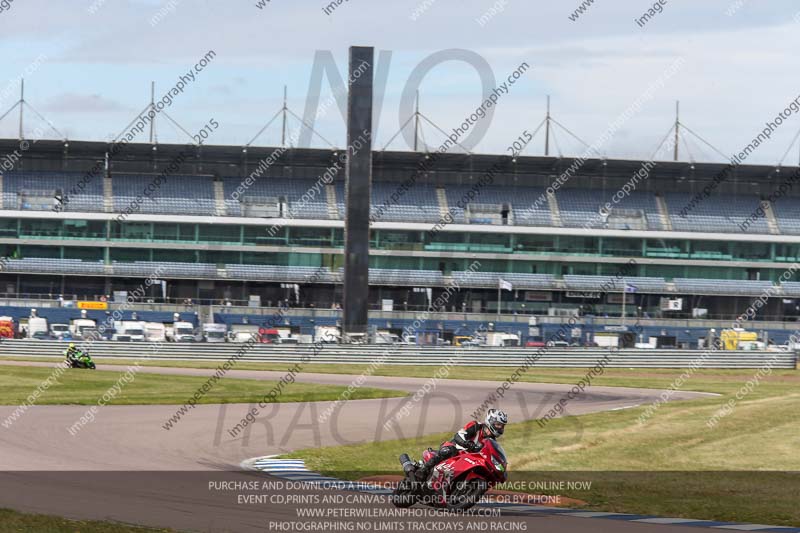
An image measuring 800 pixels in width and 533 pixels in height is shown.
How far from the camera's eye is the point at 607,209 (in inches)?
3725

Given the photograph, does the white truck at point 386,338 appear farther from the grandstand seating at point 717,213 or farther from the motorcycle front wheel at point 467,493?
the motorcycle front wheel at point 467,493

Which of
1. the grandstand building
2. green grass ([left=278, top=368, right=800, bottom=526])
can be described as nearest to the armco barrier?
the grandstand building

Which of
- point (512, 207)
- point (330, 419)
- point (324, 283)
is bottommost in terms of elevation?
point (330, 419)

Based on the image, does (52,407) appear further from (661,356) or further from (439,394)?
(661,356)

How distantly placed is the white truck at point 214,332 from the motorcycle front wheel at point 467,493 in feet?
186

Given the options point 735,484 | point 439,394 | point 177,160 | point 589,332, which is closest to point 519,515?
point 735,484

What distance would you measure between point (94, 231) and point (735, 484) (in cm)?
7220

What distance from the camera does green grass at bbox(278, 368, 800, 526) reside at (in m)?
19.6

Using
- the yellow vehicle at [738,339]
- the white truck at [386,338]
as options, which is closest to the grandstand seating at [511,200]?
the yellow vehicle at [738,339]

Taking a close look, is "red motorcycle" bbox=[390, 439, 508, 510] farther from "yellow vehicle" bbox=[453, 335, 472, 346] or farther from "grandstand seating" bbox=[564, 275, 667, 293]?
"grandstand seating" bbox=[564, 275, 667, 293]

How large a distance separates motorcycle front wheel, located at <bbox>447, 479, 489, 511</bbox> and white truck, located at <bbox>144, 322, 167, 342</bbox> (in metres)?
56.8

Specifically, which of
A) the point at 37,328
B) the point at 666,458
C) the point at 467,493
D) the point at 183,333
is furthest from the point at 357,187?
the point at 467,493

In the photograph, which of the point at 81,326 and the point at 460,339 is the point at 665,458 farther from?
the point at 81,326

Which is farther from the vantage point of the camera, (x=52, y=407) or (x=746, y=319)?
(x=746, y=319)
